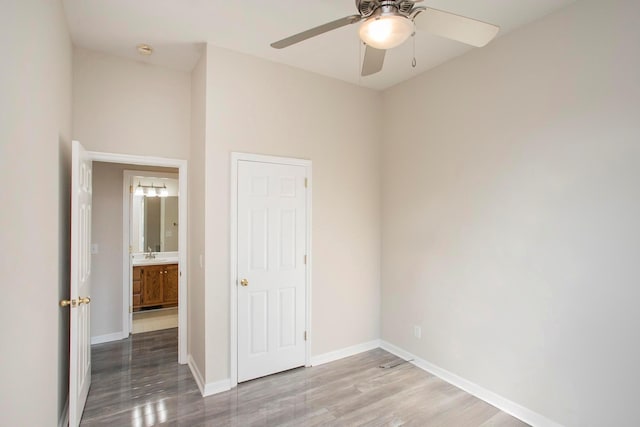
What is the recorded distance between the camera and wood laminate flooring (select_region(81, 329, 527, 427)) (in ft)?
8.01

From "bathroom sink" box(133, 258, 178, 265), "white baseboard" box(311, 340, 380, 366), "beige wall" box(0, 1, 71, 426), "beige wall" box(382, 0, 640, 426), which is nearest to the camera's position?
"beige wall" box(0, 1, 71, 426)

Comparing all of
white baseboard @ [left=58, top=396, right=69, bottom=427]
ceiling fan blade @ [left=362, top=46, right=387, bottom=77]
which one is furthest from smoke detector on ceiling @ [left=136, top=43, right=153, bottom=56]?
white baseboard @ [left=58, top=396, right=69, bottom=427]

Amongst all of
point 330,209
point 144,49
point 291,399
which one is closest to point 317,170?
point 330,209

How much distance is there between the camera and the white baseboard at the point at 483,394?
2.38 m

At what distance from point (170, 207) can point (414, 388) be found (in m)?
4.74

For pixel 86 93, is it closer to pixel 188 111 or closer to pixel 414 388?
pixel 188 111

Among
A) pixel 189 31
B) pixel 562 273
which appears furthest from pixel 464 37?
pixel 189 31

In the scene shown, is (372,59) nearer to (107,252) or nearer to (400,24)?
(400,24)

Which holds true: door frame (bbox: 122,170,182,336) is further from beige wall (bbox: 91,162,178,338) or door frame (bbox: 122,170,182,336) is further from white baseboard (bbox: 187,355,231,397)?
white baseboard (bbox: 187,355,231,397)

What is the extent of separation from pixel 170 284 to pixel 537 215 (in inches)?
203

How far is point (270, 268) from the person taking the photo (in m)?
3.14

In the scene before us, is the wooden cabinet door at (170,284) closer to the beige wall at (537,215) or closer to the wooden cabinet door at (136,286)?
the wooden cabinet door at (136,286)

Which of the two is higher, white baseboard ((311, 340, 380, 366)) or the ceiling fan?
the ceiling fan

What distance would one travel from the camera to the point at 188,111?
3.39 meters
